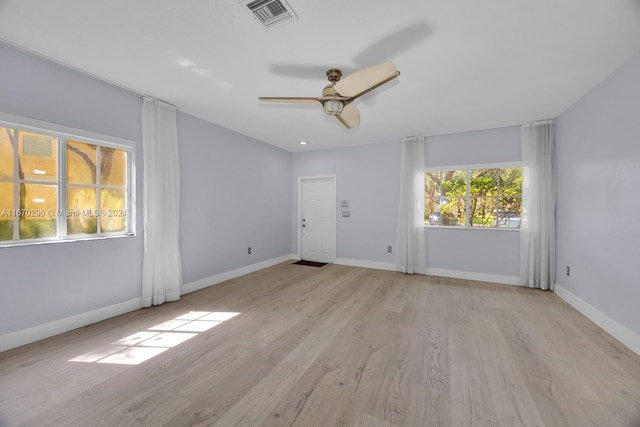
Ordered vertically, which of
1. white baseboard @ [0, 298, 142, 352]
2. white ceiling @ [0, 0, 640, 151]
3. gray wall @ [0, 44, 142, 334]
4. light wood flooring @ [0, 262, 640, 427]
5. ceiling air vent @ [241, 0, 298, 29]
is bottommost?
light wood flooring @ [0, 262, 640, 427]

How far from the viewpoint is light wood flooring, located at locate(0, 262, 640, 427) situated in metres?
1.55

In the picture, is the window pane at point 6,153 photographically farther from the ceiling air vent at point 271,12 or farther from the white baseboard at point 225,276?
the ceiling air vent at point 271,12

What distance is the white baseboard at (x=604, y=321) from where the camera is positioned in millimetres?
2264

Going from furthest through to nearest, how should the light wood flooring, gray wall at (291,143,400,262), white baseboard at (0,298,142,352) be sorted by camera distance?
gray wall at (291,143,400,262), white baseboard at (0,298,142,352), the light wood flooring

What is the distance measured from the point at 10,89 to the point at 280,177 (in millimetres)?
4054

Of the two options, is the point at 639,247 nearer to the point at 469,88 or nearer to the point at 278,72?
the point at 469,88

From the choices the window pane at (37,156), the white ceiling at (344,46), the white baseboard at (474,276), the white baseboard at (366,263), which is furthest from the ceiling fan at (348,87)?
the white baseboard at (474,276)

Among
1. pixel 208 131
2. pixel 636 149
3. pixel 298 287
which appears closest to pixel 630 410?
pixel 636 149

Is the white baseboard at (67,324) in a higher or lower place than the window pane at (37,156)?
lower

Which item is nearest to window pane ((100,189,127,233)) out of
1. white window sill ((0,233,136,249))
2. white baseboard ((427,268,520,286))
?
white window sill ((0,233,136,249))

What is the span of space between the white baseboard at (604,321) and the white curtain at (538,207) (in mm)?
411

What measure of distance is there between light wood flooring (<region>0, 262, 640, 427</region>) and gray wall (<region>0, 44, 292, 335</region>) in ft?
1.31

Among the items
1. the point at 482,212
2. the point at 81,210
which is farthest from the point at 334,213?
the point at 81,210

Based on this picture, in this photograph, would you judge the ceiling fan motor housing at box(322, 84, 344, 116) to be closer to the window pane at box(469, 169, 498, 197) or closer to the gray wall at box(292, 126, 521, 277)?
the gray wall at box(292, 126, 521, 277)
